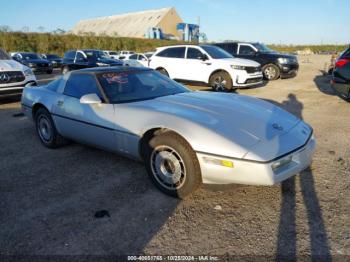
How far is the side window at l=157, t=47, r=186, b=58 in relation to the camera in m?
11.6

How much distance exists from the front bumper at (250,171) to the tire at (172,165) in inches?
4.2

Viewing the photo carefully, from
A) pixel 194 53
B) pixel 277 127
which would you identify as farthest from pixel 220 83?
pixel 277 127

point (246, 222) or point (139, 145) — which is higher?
point (139, 145)

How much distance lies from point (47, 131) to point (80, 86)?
3.87 ft

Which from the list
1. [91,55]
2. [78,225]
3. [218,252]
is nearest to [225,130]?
[218,252]

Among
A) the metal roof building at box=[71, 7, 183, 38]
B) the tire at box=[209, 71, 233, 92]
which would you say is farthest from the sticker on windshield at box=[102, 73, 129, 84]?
the metal roof building at box=[71, 7, 183, 38]

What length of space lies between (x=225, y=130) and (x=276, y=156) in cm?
53

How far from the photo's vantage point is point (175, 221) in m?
2.91

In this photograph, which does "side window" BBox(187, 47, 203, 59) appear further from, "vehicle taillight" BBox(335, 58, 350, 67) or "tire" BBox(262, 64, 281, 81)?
"vehicle taillight" BBox(335, 58, 350, 67)

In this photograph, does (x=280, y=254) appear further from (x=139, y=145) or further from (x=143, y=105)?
(x=143, y=105)

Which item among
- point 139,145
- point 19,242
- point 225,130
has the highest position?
point 225,130

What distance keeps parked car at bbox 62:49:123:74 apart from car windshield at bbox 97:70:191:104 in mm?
11142

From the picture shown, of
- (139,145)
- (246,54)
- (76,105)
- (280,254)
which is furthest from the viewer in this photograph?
(246,54)

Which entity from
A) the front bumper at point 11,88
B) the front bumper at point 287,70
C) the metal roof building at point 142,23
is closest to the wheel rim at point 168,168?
the front bumper at point 11,88
